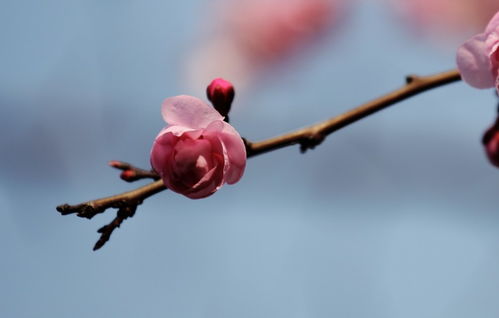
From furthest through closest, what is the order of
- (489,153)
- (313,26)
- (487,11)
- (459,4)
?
(313,26) < (459,4) < (487,11) < (489,153)

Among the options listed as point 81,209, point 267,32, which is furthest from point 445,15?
point 81,209

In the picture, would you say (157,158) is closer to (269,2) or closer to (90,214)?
(90,214)

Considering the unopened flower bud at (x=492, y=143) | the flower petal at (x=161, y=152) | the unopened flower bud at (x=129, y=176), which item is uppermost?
the unopened flower bud at (x=492, y=143)

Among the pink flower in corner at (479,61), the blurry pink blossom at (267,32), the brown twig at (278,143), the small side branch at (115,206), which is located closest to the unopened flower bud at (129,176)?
the brown twig at (278,143)

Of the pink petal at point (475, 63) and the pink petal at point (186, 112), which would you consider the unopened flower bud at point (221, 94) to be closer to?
the pink petal at point (186, 112)

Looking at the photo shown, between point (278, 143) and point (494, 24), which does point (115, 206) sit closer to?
point (278, 143)

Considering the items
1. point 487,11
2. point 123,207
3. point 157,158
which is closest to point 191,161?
point 157,158

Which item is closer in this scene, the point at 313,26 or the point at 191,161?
the point at 191,161
